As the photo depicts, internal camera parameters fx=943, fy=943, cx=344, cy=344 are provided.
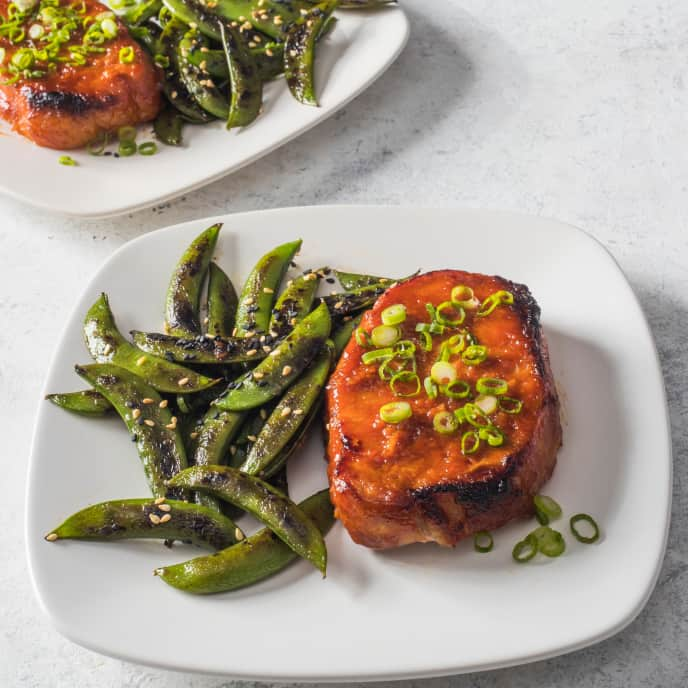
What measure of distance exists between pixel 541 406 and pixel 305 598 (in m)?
1.27

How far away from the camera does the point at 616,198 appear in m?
5.85

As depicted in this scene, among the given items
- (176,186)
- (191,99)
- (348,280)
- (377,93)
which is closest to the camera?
(348,280)

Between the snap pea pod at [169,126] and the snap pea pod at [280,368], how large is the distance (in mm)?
2024

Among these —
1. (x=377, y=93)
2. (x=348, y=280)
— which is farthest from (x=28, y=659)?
(x=377, y=93)

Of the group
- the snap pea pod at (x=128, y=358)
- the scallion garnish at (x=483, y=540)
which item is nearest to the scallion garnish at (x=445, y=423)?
the scallion garnish at (x=483, y=540)

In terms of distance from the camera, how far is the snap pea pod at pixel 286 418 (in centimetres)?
418

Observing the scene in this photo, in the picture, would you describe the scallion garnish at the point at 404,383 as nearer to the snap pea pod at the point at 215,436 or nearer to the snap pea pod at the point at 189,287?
the snap pea pod at the point at 215,436

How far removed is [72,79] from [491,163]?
2.73 metres

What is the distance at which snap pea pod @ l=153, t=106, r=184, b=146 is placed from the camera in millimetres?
5891

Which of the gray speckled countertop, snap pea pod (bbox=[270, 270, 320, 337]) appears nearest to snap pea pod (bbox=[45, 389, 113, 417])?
the gray speckled countertop

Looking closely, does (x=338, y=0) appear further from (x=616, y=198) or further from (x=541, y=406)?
(x=541, y=406)

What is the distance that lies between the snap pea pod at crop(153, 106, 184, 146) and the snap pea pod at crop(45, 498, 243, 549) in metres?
2.71

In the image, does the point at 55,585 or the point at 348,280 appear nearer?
the point at 55,585

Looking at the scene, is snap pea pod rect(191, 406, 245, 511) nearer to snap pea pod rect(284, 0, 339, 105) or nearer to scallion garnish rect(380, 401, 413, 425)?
scallion garnish rect(380, 401, 413, 425)
